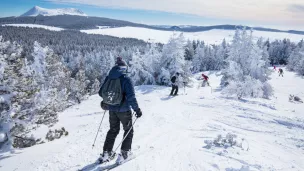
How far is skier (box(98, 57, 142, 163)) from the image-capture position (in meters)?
5.46

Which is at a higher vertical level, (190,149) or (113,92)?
(113,92)

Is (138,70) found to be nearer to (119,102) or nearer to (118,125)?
(118,125)

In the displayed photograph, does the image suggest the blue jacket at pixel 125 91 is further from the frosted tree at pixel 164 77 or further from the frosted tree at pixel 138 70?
the frosted tree at pixel 138 70

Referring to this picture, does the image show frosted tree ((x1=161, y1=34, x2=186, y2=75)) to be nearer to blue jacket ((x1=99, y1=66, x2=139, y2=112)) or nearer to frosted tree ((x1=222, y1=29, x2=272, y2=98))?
frosted tree ((x1=222, y1=29, x2=272, y2=98))

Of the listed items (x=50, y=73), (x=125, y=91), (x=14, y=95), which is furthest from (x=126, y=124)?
(x=50, y=73)

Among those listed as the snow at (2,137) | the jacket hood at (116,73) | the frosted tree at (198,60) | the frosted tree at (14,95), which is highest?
the jacket hood at (116,73)

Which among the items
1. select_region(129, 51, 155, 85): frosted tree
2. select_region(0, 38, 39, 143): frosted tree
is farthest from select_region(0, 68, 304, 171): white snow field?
select_region(129, 51, 155, 85): frosted tree

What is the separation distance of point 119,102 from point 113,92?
272mm

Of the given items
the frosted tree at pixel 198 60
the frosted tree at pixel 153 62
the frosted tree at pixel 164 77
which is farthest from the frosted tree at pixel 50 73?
the frosted tree at pixel 198 60

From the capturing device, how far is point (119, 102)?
17.9 ft

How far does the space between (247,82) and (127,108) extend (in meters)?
18.7

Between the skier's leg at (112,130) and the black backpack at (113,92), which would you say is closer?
the black backpack at (113,92)

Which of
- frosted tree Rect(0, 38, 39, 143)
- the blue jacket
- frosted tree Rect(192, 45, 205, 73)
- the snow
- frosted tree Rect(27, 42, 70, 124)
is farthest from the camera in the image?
frosted tree Rect(192, 45, 205, 73)

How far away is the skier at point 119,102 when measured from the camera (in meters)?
5.46
